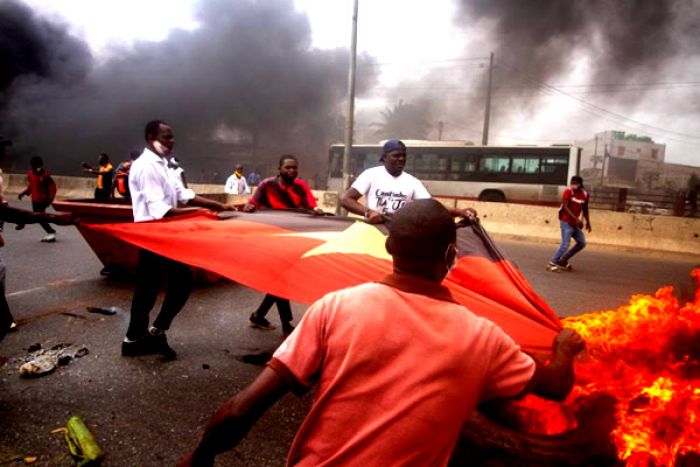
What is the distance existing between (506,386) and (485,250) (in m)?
1.91

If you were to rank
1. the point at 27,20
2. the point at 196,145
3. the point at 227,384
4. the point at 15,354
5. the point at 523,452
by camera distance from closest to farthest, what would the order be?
the point at 523,452 < the point at 227,384 < the point at 15,354 < the point at 27,20 < the point at 196,145

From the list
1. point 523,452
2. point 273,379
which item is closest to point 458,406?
point 273,379

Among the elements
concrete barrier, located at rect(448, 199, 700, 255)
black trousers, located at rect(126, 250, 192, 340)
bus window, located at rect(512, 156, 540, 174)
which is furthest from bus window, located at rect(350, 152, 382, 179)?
black trousers, located at rect(126, 250, 192, 340)

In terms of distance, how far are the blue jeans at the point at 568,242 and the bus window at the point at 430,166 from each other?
13.6 meters

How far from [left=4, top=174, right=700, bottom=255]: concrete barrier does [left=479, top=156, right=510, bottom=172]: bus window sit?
7299 mm

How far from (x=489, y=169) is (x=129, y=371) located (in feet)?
64.5

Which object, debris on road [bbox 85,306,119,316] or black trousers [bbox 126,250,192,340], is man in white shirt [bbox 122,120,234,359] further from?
debris on road [bbox 85,306,119,316]

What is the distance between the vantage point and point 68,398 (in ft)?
9.91

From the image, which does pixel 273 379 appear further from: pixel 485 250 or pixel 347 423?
pixel 485 250

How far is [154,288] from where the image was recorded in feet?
12.0

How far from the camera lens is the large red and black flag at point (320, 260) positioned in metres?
2.38

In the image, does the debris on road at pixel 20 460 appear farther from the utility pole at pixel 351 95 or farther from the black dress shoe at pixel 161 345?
the utility pole at pixel 351 95

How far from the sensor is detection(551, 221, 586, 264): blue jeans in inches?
332

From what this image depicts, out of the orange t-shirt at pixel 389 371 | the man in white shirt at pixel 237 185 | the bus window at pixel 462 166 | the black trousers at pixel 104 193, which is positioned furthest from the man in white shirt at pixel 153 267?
the bus window at pixel 462 166
